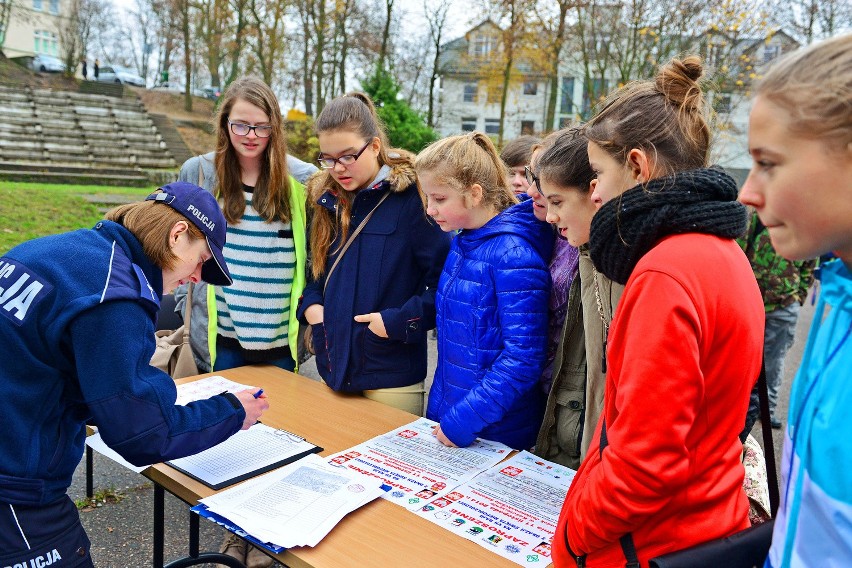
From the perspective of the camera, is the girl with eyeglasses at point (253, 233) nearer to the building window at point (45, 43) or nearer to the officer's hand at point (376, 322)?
the officer's hand at point (376, 322)

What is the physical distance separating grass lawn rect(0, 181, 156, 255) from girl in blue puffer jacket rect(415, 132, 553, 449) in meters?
7.17

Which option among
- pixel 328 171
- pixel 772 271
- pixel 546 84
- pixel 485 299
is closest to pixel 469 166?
pixel 485 299

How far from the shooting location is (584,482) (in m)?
1.19

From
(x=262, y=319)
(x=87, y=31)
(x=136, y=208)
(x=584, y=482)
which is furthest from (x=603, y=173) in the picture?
(x=87, y=31)

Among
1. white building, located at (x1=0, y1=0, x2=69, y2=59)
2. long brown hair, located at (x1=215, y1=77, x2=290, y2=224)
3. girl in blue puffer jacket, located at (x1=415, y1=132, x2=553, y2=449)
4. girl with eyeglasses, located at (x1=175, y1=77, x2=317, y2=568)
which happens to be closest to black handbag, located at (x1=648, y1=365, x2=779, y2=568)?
girl in blue puffer jacket, located at (x1=415, y1=132, x2=553, y2=449)

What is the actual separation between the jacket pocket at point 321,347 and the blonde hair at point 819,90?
73.1 inches

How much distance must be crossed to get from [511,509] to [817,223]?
41.5 inches

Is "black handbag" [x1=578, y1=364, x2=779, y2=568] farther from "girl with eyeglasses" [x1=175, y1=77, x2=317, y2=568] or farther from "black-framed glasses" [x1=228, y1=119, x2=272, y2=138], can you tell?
"black-framed glasses" [x1=228, y1=119, x2=272, y2=138]

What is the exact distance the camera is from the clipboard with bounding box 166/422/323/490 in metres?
1.70

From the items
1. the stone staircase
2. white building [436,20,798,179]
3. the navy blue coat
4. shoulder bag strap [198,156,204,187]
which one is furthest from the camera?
the stone staircase

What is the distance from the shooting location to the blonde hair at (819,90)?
29.5 inches

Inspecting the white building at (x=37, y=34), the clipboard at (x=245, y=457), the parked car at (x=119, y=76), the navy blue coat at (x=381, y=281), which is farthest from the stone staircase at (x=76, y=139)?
the white building at (x=37, y=34)

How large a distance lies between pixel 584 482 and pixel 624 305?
35cm

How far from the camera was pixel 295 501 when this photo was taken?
156cm
